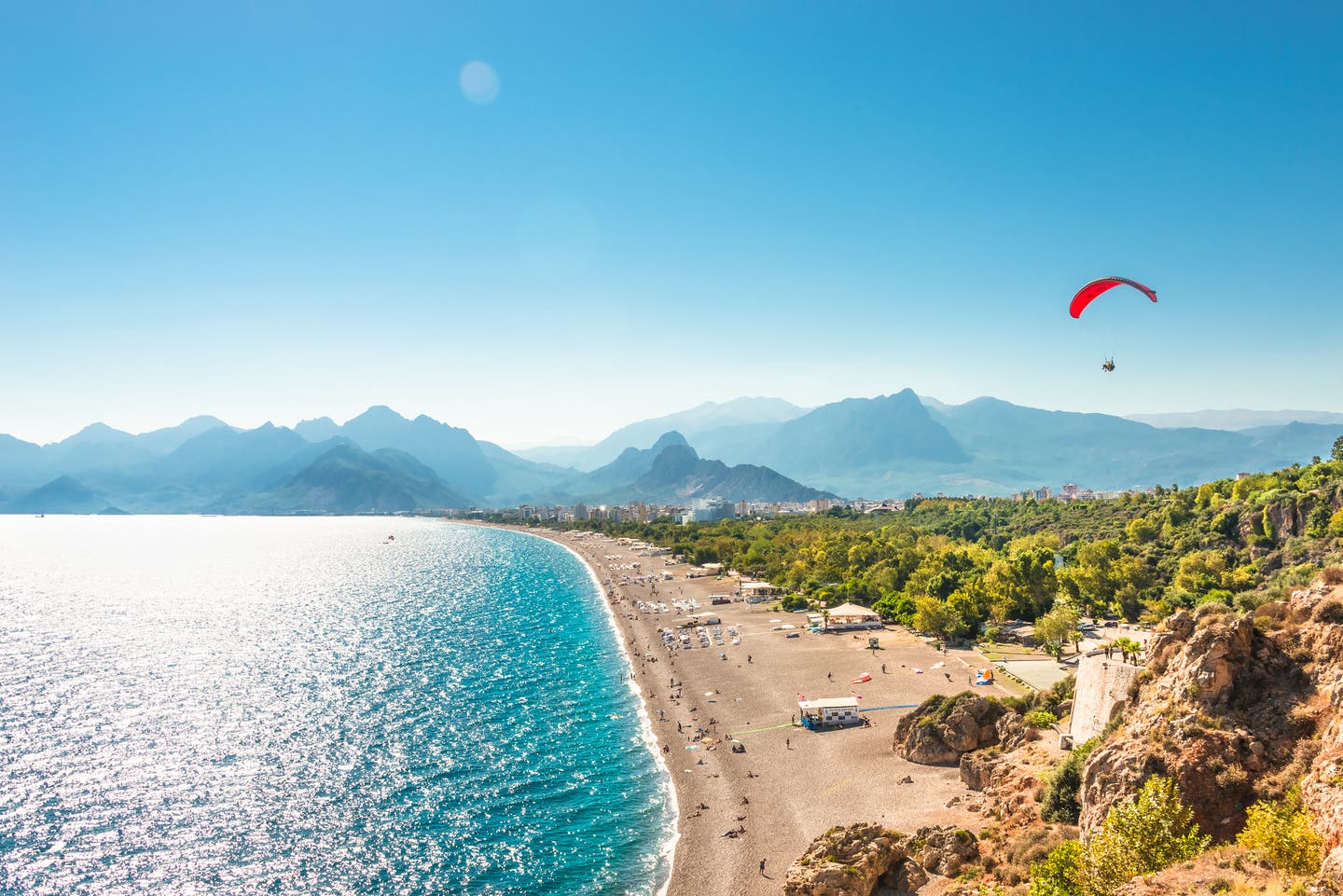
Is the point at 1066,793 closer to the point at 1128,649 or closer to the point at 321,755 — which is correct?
the point at 1128,649

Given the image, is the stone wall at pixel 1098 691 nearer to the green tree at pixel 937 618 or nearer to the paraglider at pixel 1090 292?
the paraglider at pixel 1090 292

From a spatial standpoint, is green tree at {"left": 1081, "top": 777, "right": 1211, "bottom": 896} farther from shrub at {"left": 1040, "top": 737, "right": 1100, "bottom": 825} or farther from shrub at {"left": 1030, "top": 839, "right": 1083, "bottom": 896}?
shrub at {"left": 1040, "top": 737, "right": 1100, "bottom": 825}

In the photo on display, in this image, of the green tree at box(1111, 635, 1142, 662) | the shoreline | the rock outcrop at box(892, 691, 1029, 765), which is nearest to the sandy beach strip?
the shoreline

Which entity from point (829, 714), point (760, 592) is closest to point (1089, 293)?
point (829, 714)

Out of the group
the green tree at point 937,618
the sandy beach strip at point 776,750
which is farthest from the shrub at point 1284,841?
the green tree at point 937,618

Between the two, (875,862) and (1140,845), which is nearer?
(1140,845)
